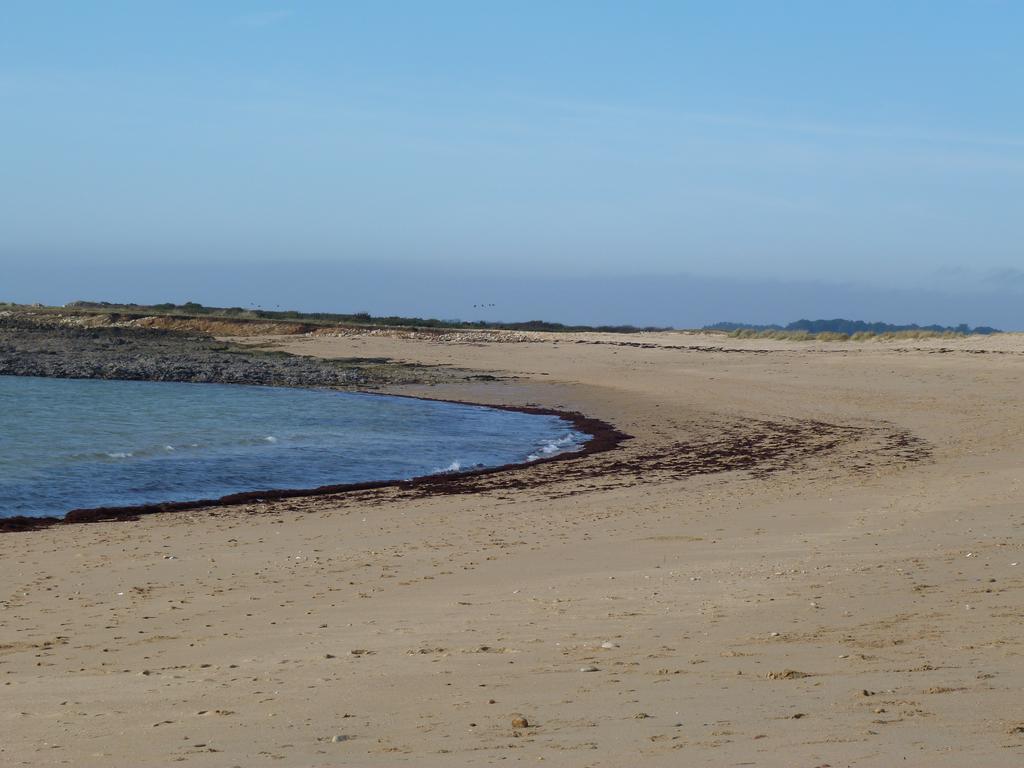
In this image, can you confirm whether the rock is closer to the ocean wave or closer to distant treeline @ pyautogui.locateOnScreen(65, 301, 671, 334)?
the ocean wave

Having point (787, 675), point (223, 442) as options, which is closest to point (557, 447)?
point (223, 442)

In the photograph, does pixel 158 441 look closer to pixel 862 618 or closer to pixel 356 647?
pixel 356 647

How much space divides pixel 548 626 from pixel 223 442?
13812mm

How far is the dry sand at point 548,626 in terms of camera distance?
4711 millimetres

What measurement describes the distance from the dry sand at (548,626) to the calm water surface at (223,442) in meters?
2.55

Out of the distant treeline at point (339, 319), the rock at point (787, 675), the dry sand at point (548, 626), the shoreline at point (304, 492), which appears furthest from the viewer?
the distant treeline at point (339, 319)

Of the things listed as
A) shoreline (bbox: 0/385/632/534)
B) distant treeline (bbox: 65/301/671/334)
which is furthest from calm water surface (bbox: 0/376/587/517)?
distant treeline (bbox: 65/301/671/334)

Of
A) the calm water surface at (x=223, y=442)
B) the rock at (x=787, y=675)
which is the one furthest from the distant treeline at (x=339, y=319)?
the rock at (x=787, y=675)

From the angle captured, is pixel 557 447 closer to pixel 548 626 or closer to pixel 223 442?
pixel 223 442

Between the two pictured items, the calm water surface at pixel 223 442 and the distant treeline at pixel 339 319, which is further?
the distant treeline at pixel 339 319

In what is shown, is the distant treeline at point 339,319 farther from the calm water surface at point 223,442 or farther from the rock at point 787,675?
the rock at point 787,675

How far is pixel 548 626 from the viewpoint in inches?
270

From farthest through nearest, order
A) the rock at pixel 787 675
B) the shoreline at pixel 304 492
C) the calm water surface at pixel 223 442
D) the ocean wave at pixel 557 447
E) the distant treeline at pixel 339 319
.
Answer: the distant treeline at pixel 339 319 < the ocean wave at pixel 557 447 < the calm water surface at pixel 223 442 < the shoreline at pixel 304 492 < the rock at pixel 787 675

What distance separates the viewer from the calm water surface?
15.1 m
